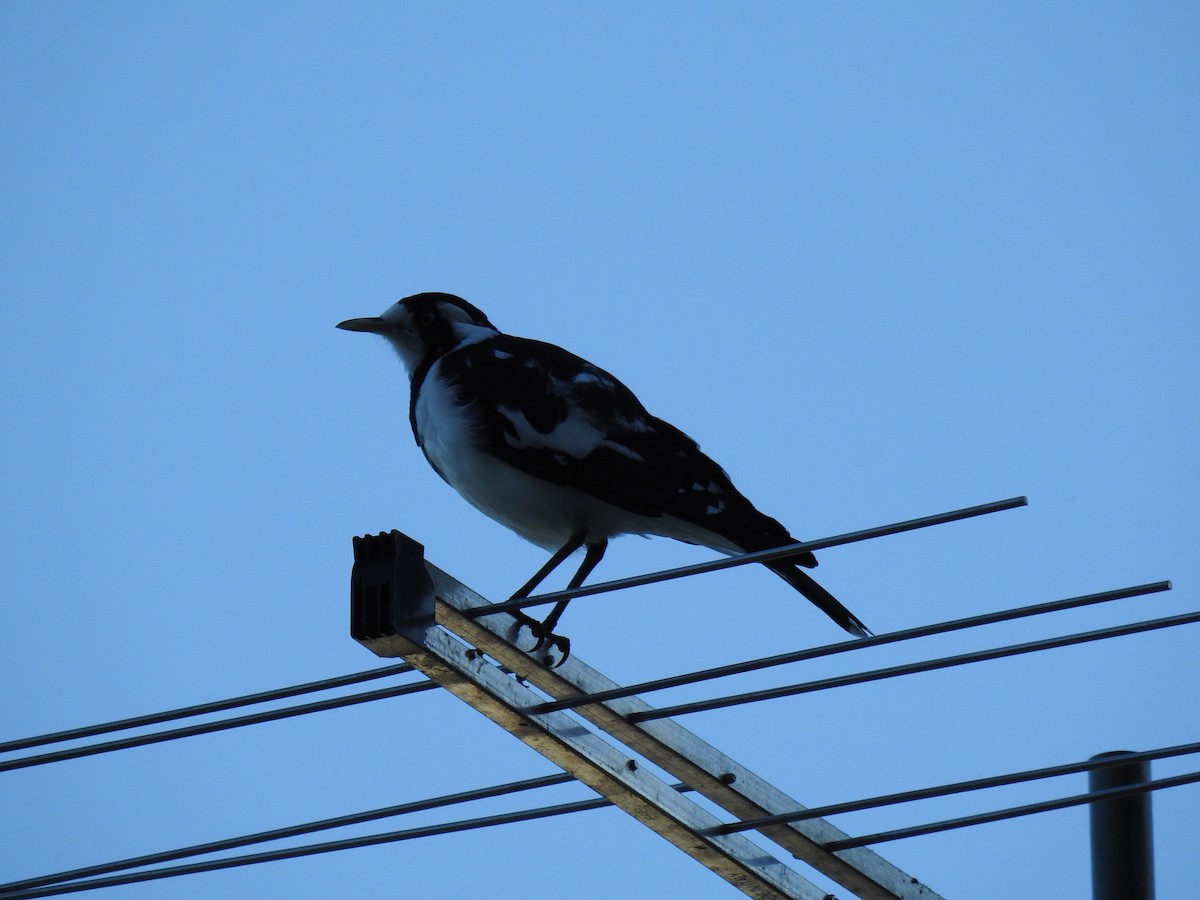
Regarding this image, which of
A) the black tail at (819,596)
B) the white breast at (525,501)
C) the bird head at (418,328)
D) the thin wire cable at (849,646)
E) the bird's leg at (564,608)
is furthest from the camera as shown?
the bird head at (418,328)

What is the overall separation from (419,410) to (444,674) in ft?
6.95

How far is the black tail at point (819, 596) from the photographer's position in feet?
15.2

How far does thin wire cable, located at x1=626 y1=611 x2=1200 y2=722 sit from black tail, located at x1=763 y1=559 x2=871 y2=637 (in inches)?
50.9

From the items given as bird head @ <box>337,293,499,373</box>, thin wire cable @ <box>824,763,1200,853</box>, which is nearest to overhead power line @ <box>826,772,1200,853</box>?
thin wire cable @ <box>824,763,1200,853</box>

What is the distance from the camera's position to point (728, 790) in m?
3.45

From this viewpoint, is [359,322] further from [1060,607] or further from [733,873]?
[1060,607]

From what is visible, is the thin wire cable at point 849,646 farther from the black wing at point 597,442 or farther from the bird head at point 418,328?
the bird head at point 418,328

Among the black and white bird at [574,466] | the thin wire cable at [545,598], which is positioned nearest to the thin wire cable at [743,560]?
the thin wire cable at [545,598]

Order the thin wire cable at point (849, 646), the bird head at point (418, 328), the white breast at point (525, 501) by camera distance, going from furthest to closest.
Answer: the bird head at point (418, 328)
the white breast at point (525, 501)
the thin wire cable at point (849, 646)

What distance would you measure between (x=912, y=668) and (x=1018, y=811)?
0.32 m

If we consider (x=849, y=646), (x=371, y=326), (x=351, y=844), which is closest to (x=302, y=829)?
(x=351, y=844)

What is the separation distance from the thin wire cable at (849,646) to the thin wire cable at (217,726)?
1.06ft

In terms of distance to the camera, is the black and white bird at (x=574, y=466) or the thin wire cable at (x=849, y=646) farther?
the black and white bird at (x=574, y=466)

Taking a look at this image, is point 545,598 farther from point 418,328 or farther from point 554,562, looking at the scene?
point 418,328
